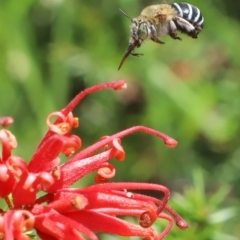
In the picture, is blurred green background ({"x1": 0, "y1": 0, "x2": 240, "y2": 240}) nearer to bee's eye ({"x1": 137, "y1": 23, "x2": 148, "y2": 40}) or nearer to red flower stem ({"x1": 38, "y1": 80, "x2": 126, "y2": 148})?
bee's eye ({"x1": 137, "y1": 23, "x2": 148, "y2": 40})

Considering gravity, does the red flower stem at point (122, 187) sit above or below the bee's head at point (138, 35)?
below

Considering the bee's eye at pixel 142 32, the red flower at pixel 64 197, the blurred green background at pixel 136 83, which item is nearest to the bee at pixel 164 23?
the bee's eye at pixel 142 32

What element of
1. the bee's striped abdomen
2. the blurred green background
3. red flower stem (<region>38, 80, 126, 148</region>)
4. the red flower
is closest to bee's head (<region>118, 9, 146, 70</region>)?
the bee's striped abdomen

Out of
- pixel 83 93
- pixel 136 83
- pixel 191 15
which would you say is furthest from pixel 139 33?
pixel 136 83

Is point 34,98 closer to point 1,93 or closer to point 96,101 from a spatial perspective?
point 1,93

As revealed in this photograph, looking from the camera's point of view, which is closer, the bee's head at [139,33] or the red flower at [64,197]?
the red flower at [64,197]

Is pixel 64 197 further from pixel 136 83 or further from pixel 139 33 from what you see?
pixel 136 83

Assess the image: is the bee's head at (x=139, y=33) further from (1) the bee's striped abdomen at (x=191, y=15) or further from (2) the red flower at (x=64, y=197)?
(2) the red flower at (x=64, y=197)

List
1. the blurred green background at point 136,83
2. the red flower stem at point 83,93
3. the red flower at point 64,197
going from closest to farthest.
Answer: the red flower at point 64,197 → the red flower stem at point 83,93 → the blurred green background at point 136,83
